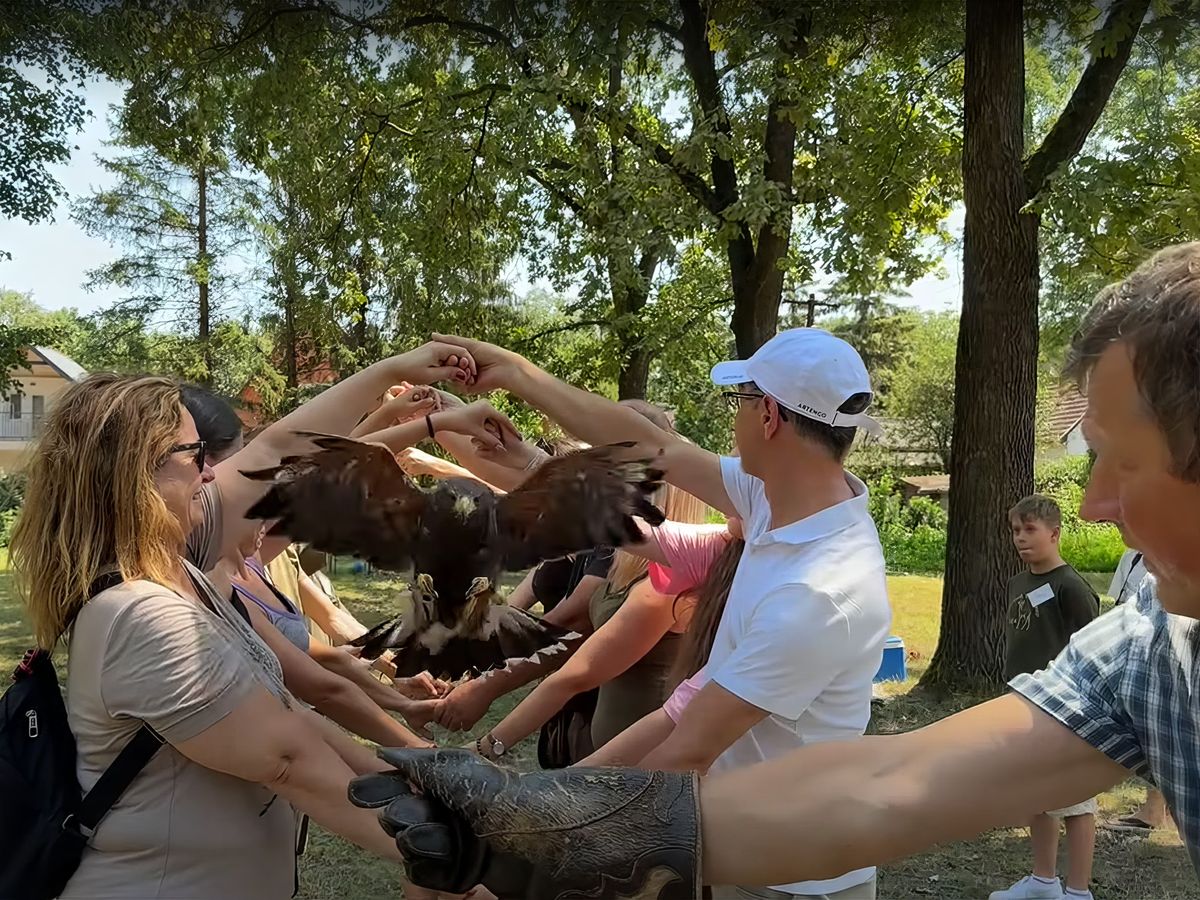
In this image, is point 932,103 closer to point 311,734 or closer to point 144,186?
point 311,734

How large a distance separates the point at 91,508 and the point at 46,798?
0.57 metres

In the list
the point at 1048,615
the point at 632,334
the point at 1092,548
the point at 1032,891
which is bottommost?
the point at 1032,891

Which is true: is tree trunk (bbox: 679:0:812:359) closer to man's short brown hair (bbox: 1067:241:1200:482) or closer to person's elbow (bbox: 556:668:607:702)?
person's elbow (bbox: 556:668:607:702)

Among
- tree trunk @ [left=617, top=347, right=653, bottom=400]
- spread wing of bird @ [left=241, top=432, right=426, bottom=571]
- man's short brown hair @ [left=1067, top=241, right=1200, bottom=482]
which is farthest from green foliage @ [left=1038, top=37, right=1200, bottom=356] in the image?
spread wing of bird @ [left=241, top=432, right=426, bottom=571]

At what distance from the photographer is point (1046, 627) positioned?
180 inches

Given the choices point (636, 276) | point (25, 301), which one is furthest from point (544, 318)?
point (25, 301)

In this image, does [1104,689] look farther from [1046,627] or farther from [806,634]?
[1046,627]

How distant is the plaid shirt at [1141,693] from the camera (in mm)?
1330

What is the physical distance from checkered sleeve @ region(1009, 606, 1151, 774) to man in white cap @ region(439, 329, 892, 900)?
0.47 m

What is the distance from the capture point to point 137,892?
173 centimetres

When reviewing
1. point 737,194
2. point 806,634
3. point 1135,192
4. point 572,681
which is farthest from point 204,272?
point 806,634

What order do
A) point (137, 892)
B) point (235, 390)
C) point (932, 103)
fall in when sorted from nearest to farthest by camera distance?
point (137, 892)
point (932, 103)
point (235, 390)

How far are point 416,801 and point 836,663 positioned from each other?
941mm

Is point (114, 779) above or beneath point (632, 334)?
beneath
